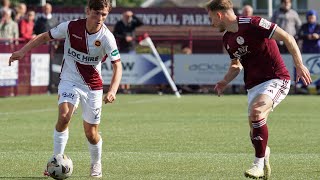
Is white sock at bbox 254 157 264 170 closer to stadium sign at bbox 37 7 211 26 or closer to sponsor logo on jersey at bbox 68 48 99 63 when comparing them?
sponsor logo on jersey at bbox 68 48 99 63

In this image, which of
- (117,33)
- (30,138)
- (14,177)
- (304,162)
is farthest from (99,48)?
(117,33)

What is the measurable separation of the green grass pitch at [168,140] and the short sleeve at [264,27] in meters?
1.49

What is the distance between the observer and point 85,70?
1070cm

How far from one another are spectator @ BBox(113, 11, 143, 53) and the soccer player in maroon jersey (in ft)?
57.9

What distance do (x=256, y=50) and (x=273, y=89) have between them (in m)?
0.44

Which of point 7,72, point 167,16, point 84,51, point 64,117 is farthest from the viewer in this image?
point 167,16

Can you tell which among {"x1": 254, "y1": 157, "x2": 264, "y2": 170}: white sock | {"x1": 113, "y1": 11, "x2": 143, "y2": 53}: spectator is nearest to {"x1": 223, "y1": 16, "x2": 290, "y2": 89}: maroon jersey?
{"x1": 254, "y1": 157, "x2": 264, "y2": 170}: white sock

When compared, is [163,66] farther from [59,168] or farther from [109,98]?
[109,98]

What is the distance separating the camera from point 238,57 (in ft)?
35.1

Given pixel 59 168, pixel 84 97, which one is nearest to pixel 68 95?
pixel 84 97

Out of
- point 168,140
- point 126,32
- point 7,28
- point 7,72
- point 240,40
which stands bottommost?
point 7,72

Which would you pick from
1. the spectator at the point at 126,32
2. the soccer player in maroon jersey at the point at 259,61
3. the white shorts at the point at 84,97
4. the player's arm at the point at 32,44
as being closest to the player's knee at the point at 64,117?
the white shorts at the point at 84,97

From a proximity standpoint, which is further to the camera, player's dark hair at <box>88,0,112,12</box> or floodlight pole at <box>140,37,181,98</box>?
floodlight pole at <box>140,37,181,98</box>

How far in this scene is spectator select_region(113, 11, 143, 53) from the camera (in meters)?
28.3
